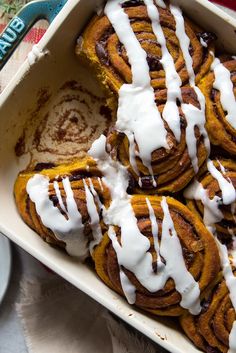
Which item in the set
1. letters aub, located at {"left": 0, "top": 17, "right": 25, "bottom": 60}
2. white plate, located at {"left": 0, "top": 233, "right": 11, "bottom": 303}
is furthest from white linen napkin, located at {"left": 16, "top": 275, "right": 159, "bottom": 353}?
letters aub, located at {"left": 0, "top": 17, "right": 25, "bottom": 60}

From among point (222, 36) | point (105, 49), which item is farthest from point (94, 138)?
point (222, 36)

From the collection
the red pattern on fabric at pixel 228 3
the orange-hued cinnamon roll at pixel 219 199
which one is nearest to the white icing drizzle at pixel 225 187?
the orange-hued cinnamon roll at pixel 219 199

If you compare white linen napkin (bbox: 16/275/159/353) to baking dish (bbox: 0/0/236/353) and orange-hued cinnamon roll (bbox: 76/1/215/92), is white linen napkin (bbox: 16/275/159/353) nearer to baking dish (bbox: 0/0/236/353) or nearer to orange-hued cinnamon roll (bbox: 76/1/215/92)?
baking dish (bbox: 0/0/236/353)

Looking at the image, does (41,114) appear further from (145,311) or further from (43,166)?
(145,311)

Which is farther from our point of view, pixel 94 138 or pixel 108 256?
pixel 94 138

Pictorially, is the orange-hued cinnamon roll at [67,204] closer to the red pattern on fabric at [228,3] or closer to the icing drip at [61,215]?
the icing drip at [61,215]

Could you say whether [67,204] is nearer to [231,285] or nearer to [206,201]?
[206,201]
